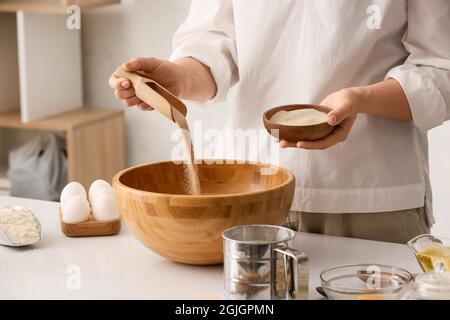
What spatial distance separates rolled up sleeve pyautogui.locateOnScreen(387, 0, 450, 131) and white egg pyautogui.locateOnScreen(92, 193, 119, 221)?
1.78 ft

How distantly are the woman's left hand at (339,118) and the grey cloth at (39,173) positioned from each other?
196 cm

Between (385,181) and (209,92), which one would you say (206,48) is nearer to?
(209,92)

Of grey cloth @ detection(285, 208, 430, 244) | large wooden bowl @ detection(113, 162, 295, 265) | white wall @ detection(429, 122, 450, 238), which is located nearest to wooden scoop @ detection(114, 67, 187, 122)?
large wooden bowl @ detection(113, 162, 295, 265)

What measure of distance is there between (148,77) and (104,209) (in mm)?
250

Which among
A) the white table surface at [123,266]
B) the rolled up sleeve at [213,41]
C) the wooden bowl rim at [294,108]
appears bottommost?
the white table surface at [123,266]

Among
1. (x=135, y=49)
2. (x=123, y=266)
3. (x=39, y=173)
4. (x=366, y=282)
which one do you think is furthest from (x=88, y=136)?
(x=366, y=282)

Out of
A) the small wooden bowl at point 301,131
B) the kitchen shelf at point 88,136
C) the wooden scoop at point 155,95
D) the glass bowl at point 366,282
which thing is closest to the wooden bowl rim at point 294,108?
the small wooden bowl at point 301,131

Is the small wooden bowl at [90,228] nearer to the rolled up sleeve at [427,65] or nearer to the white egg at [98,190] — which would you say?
the white egg at [98,190]

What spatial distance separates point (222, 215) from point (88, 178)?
2022 mm

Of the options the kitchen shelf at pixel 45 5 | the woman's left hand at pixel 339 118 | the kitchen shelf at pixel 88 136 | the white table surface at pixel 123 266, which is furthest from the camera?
the kitchen shelf at pixel 88 136

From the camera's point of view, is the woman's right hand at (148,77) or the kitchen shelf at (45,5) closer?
the woman's right hand at (148,77)

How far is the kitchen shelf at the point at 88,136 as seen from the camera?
3117 mm

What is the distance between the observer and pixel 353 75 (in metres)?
1.55
